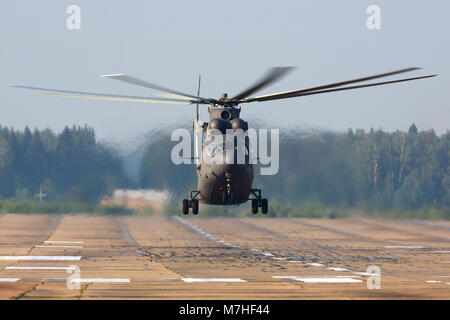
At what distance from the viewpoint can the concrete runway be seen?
90.4 feet

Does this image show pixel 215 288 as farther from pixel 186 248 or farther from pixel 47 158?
pixel 47 158

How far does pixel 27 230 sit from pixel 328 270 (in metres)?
33.3

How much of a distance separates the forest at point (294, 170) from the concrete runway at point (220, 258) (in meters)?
2.58

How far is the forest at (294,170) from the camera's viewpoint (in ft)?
196

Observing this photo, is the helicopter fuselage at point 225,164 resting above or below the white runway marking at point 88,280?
above

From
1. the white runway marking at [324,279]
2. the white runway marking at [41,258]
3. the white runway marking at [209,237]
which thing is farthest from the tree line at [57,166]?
the white runway marking at [324,279]

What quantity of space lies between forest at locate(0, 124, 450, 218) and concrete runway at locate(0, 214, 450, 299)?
8.45 feet

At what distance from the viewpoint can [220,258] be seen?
43500 mm

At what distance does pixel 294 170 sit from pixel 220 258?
821 inches
